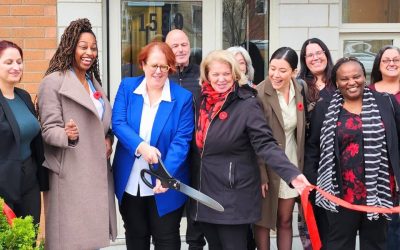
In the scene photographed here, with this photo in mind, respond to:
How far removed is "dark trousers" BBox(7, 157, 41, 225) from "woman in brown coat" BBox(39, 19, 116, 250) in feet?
0.45

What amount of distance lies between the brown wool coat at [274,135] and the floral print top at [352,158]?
382 mm

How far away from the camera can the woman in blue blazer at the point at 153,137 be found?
3961mm

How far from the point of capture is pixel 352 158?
3961 millimetres

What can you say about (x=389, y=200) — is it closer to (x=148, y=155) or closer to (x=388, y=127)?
(x=388, y=127)

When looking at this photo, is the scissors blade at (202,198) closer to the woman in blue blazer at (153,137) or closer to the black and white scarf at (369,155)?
the woman in blue blazer at (153,137)

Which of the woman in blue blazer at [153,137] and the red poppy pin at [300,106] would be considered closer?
the woman in blue blazer at [153,137]

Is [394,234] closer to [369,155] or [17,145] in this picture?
[369,155]

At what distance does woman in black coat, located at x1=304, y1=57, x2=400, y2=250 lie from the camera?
394 centimetres

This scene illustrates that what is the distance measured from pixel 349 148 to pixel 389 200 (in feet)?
1.45

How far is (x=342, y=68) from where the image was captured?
406 cm

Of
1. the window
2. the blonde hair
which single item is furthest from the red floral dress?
the window

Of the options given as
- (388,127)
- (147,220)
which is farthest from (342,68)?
(147,220)

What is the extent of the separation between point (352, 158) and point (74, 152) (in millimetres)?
1803

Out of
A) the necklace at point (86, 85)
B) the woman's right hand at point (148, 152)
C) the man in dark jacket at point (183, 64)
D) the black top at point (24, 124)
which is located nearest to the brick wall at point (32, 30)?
the man in dark jacket at point (183, 64)
